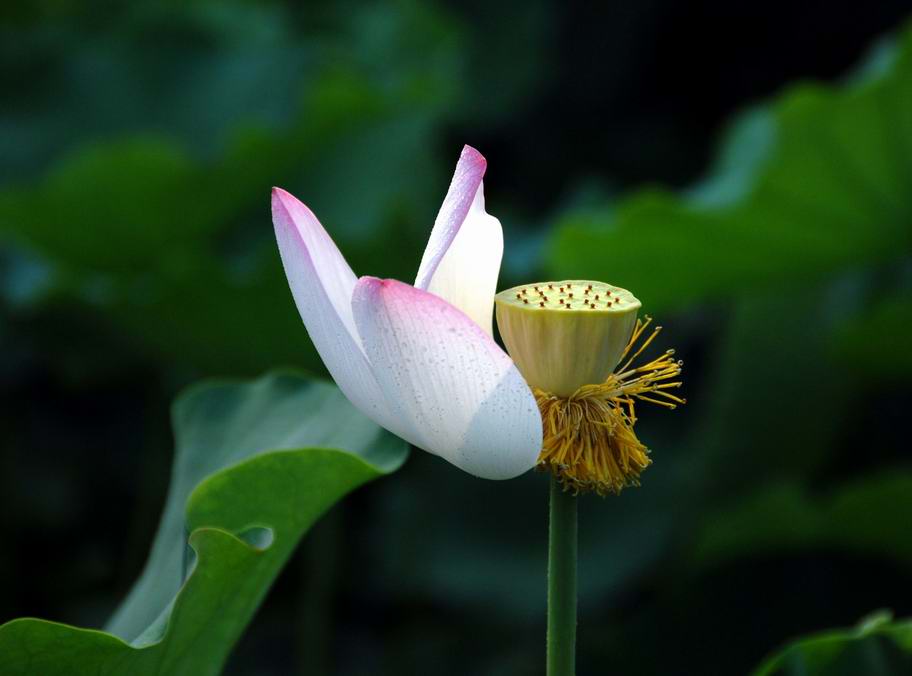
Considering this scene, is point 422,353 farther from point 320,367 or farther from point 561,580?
point 320,367

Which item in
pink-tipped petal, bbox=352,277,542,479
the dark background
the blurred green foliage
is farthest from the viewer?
the dark background

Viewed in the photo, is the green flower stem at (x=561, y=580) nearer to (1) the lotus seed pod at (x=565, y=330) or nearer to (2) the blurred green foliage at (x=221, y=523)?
(1) the lotus seed pod at (x=565, y=330)

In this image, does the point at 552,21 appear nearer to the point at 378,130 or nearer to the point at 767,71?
the point at 767,71

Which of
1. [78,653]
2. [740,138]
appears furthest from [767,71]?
Result: [78,653]

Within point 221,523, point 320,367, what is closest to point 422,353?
point 221,523

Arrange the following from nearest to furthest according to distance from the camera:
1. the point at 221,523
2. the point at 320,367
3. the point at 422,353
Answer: the point at 422,353 → the point at 221,523 → the point at 320,367

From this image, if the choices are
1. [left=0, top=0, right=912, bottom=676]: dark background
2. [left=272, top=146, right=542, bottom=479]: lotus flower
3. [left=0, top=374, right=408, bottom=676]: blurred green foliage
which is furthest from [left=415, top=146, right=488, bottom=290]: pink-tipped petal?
[left=0, top=0, right=912, bottom=676]: dark background

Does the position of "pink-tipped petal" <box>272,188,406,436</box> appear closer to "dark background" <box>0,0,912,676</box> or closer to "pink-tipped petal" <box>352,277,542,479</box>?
"pink-tipped petal" <box>352,277,542,479</box>
